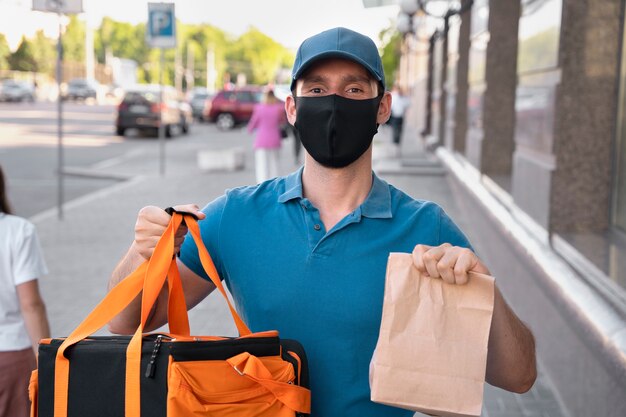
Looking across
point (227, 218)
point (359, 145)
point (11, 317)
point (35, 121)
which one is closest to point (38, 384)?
point (227, 218)

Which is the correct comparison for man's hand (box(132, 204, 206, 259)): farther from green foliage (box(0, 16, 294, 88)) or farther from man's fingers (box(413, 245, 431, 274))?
green foliage (box(0, 16, 294, 88))

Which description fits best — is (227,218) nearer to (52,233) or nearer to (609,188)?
A: (609,188)

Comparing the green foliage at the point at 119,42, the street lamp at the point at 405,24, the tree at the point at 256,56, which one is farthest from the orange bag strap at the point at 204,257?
the tree at the point at 256,56

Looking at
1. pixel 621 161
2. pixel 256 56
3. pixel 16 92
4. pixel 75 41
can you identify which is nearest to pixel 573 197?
pixel 621 161

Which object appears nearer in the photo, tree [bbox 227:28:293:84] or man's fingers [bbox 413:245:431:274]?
man's fingers [bbox 413:245:431:274]

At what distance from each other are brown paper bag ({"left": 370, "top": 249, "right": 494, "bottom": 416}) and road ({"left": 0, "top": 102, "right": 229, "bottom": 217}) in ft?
39.4

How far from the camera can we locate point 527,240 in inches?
273

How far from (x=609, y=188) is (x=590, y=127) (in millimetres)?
418

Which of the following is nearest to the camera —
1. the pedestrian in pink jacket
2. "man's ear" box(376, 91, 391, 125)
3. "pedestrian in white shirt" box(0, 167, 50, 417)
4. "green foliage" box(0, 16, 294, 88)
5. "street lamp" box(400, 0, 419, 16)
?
Answer: "man's ear" box(376, 91, 391, 125)

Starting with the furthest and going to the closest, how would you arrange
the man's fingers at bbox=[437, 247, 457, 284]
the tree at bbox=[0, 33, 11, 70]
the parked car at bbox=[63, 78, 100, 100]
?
the tree at bbox=[0, 33, 11, 70]
the parked car at bbox=[63, 78, 100, 100]
the man's fingers at bbox=[437, 247, 457, 284]

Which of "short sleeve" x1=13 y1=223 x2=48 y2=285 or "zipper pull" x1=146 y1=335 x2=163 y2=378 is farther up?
"zipper pull" x1=146 y1=335 x2=163 y2=378

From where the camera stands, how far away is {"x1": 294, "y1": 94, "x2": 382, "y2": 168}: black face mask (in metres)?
2.43

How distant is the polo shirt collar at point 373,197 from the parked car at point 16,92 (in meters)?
66.5

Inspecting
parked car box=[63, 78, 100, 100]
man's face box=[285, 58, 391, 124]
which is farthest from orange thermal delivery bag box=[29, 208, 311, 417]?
parked car box=[63, 78, 100, 100]
